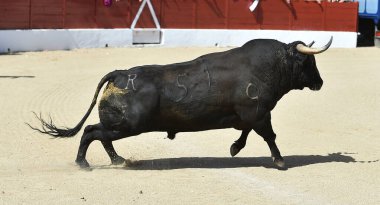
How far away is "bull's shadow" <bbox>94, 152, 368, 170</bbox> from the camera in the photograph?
8.91 metres

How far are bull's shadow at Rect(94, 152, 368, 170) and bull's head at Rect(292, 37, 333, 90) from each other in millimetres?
885

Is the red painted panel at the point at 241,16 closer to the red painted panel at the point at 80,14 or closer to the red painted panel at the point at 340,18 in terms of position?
the red painted panel at the point at 340,18

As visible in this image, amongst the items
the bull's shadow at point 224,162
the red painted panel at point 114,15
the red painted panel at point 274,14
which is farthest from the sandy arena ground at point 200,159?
the red painted panel at point 274,14

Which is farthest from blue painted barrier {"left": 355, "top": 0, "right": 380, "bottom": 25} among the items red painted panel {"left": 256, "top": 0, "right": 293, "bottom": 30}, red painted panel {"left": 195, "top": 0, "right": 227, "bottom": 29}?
red painted panel {"left": 195, "top": 0, "right": 227, "bottom": 29}

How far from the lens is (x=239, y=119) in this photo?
8.71 metres

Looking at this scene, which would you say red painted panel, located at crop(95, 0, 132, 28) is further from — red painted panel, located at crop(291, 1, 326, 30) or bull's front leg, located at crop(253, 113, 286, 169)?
bull's front leg, located at crop(253, 113, 286, 169)

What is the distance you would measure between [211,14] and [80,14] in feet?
13.9

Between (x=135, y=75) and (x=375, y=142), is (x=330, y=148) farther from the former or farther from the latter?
(x=135, y=75)

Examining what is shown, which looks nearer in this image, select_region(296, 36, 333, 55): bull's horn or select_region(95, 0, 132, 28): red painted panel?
select_region(296, 36, 333, 55): bull's horn

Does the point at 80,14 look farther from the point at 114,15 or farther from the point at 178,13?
the point at 178,13

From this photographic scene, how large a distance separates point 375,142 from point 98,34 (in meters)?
12.9

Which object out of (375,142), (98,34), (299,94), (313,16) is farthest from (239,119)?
(313,16)

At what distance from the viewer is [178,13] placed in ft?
78.8

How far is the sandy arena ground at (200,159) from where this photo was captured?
762cm
